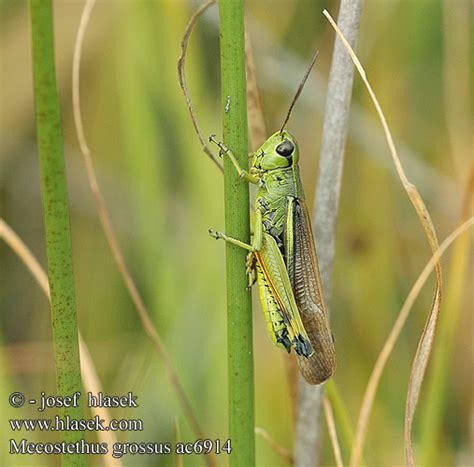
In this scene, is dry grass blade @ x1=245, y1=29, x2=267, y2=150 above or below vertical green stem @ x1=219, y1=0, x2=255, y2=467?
above

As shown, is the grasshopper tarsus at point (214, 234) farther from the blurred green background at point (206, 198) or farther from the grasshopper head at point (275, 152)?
the blurred green background at point (206, 198)

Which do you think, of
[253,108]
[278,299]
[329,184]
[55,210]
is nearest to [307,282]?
[278,299]

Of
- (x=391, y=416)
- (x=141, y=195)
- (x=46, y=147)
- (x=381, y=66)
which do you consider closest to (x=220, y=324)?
(x=141, y=195)

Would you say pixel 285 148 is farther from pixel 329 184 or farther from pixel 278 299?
pixel 278 299

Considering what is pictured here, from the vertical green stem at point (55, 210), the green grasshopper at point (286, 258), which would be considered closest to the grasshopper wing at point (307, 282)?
the green grasshopper at point (286, 258)

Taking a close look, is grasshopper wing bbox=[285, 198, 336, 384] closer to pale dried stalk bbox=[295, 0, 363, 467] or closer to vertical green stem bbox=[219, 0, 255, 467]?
pale dried stalk bbox=[295, 0, 363, 467]

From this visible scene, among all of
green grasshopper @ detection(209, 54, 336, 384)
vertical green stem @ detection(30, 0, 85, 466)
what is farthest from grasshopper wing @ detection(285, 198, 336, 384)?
vertical green stem @ detection(30, 0, 85, 466)
